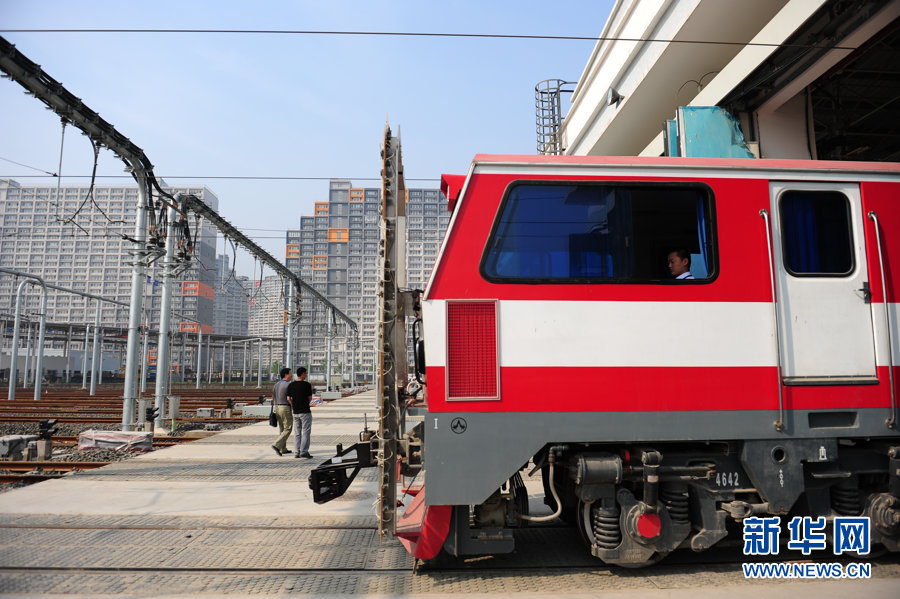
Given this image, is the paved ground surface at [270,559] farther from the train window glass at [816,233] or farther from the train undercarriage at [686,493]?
the train window glass at [816,233]

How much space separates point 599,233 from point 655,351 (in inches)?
43.3

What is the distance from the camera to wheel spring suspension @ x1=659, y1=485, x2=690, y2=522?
4.58 meters

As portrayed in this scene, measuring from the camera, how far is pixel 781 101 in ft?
25.6

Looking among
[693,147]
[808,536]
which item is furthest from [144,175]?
[808,536]

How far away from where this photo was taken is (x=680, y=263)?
462 centimetres

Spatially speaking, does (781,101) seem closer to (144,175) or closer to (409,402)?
(409,402)

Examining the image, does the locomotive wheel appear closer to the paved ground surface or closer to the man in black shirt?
Result: the paved ground surface

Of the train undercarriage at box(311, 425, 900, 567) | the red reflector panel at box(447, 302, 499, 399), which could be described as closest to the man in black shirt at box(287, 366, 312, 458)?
the train undercarriage at box(311, 425, 900, 567)

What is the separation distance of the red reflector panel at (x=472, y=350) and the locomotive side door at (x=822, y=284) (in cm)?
251

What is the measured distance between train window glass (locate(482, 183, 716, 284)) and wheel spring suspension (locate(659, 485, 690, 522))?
1.84 meters

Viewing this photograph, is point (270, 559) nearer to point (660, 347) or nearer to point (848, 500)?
point (660, 347)

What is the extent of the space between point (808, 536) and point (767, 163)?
3.41 m

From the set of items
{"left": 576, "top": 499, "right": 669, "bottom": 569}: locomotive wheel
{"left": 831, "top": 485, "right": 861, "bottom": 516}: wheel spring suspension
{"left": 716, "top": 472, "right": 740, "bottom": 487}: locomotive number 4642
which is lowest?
{"left": 576, "top": 499, "right": 669, "bottom": 569}: locomotive wheel

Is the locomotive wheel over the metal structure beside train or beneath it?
beneath
